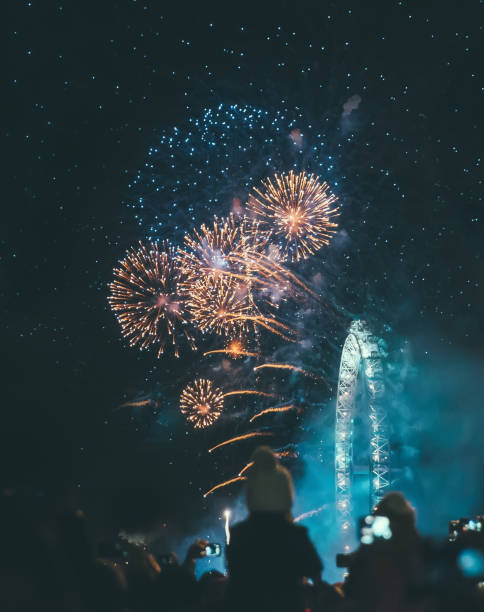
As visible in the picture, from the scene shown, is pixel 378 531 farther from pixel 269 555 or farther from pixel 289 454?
pixel 289 454

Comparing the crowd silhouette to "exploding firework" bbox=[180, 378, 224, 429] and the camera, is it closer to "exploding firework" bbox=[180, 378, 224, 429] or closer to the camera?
the camera

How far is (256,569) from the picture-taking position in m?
3.25

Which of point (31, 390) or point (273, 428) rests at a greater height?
point (273, 428)

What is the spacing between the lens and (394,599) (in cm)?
352

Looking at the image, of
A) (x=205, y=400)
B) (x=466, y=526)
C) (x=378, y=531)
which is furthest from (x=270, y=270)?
(x=378, y=531)

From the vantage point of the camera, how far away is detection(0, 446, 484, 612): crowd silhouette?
3.03 meters

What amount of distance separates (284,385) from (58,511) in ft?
70.7

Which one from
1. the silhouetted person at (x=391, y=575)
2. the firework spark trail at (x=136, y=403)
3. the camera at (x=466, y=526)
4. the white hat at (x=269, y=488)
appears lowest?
the silhouetted person at (x=391, y=575)

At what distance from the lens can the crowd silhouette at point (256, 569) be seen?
119 inches

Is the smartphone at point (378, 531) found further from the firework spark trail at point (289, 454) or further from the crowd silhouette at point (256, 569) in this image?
the firework spark trail at point (289, 454)

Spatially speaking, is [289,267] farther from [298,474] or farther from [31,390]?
[298,474]

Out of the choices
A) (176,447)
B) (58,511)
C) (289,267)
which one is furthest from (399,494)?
(176,447)

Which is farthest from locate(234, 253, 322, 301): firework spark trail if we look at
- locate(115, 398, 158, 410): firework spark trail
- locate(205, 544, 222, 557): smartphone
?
locate(115, 398, 158, 410): firework spark trail

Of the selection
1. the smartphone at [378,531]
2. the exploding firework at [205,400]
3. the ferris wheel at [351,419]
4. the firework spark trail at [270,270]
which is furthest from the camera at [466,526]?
the exploding firework at [205,400]
